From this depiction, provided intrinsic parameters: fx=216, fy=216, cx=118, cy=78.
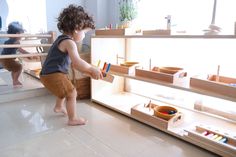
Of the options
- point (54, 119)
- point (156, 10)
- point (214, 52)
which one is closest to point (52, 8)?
point (156, 10)

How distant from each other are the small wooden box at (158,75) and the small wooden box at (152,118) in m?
0.24

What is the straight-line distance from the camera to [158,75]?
1.40 metres

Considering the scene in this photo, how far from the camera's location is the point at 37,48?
212 centimetres

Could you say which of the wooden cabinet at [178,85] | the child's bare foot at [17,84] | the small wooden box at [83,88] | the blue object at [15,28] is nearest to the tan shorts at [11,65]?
the child's bare foot at [17,84]

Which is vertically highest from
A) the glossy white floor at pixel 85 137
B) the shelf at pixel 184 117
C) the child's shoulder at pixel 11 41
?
the child's shoulder at pixel 11 41

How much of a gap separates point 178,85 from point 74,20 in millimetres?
790

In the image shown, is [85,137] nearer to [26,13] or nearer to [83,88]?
[83,88]

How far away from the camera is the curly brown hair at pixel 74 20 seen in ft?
4.72

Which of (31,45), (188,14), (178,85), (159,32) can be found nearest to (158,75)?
(178,85)

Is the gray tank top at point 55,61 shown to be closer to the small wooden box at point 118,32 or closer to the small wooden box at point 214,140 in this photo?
the small wooden box at point 118,32

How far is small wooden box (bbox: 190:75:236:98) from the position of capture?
3.52ft

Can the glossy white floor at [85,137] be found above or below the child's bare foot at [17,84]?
below

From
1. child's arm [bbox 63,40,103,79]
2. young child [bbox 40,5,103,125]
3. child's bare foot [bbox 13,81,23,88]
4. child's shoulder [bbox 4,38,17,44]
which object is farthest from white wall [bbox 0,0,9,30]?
child's arm [bbox 63,40,103,79]

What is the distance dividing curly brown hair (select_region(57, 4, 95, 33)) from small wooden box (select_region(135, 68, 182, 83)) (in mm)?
485
